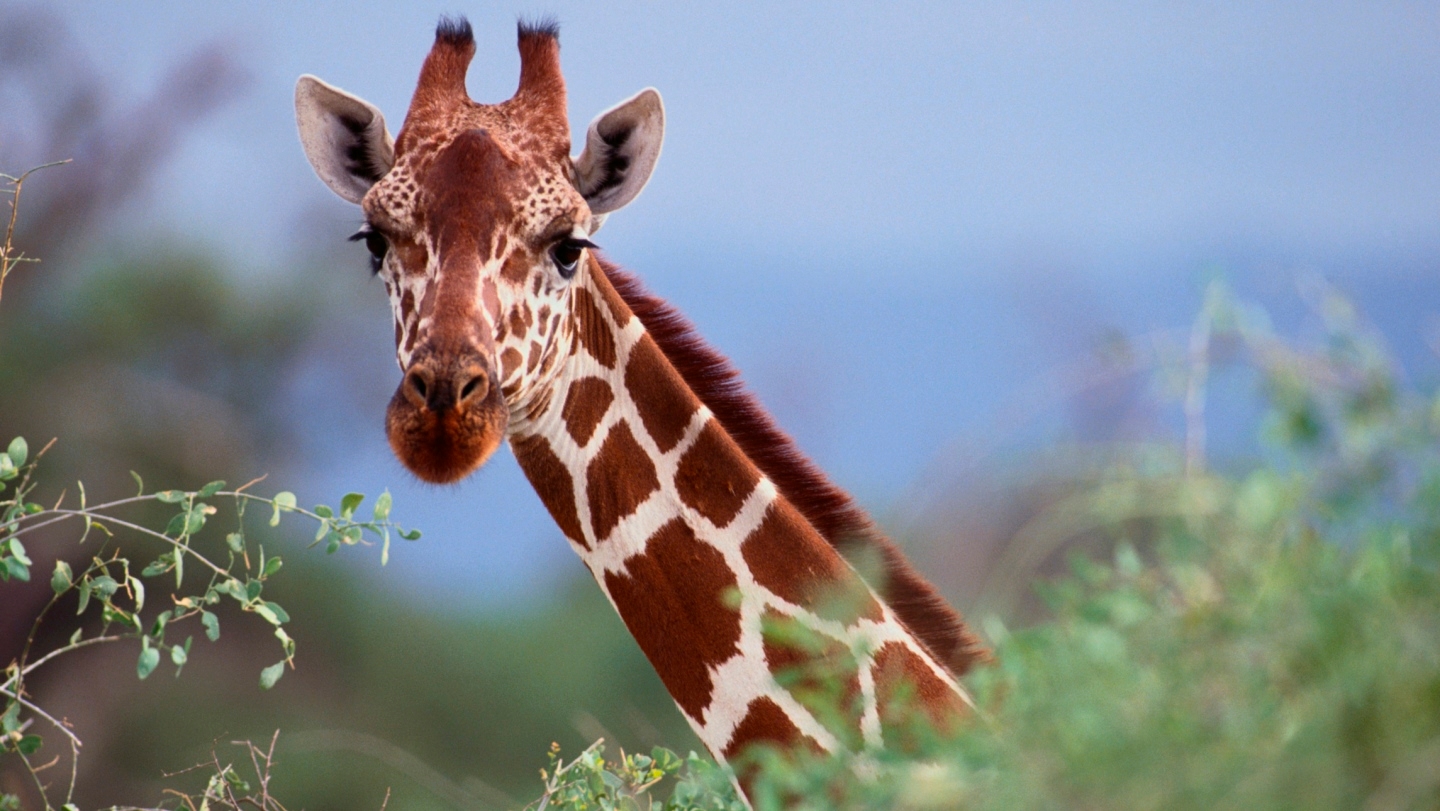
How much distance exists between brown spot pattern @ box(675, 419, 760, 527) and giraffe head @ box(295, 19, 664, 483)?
0.34 m

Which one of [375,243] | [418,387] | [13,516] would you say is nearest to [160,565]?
[13,516]

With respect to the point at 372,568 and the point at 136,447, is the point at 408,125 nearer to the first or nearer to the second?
the point at 136,447

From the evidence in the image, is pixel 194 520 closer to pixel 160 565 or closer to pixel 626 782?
pixel 160 565

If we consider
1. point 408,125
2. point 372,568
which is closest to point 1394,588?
point 408,125

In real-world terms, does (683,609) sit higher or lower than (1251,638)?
lower

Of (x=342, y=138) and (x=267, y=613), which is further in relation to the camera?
(x=342, y=138)

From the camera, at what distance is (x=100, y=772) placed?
1448 cm

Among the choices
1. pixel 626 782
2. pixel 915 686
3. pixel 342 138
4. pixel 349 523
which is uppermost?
pixel 342 138

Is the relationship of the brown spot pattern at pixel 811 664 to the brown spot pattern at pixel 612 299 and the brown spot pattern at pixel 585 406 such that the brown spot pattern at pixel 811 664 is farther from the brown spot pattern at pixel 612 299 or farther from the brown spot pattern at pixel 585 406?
the brown spot pattern at pixel 612 299

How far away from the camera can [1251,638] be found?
3.94 feet

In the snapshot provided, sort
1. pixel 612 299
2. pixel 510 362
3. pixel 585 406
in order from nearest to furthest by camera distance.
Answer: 1. pixel 510 362
2. pixel 585 406
3. pixel 612 299

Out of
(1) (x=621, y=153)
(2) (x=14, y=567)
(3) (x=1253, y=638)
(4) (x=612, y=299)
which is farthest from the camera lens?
(1) (x=621, y=153)

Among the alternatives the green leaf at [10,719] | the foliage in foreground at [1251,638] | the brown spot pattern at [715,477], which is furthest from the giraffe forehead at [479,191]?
the foliage in foreground at [1251,638]

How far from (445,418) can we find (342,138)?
1021 mm
